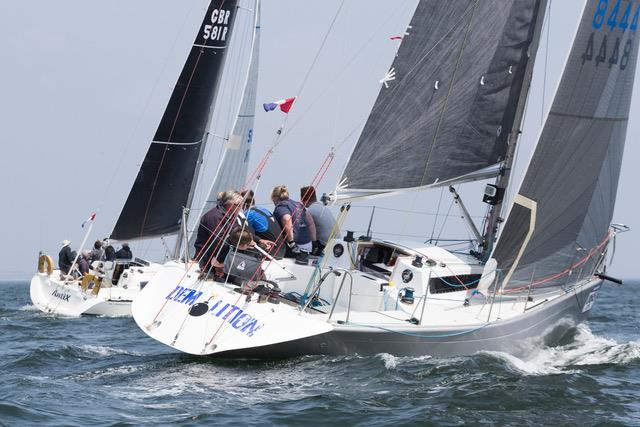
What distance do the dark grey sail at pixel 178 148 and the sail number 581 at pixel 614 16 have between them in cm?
1166

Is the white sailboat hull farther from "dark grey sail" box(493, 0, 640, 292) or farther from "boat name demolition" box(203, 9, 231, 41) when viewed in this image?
"boat name demolition" box(203, 9, 231, 41)

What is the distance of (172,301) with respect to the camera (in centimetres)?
979

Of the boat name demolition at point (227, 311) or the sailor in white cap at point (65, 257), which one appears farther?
the sailor in white cap at point (65, 257)

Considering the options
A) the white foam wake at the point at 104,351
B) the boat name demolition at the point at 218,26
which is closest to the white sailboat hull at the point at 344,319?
the white foam wake at the point at 104,351

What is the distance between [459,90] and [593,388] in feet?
14.1

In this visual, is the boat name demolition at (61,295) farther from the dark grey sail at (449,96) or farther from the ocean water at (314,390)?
the dark grey sail at (449,96)

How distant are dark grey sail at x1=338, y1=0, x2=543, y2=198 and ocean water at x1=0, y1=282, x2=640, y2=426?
8.41ft

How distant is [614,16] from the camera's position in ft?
35.1

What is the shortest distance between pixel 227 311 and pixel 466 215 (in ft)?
13.4

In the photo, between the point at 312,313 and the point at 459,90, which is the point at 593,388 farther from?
the point at 459,90

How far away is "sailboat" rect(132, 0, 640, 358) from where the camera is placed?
9.13m

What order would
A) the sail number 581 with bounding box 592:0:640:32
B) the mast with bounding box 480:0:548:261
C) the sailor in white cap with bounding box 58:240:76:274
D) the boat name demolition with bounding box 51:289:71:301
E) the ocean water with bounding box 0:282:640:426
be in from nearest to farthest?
1. the ocean water with bounding box 0:282:640:426
2. the sail number 581 with bounding box 592:0:640:32
3. the mast with bounding box 480:0:548:261
4. the boat name demolition with bounding box 51:289:71:301
5. the sailor in white cap with bounding box 58:240:76:274

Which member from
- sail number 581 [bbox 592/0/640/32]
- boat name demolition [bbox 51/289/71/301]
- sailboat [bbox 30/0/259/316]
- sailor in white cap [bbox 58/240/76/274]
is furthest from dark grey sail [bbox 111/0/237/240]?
sail number 581 [bbox 592/0/640/32]

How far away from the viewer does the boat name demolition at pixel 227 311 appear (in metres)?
8.86
